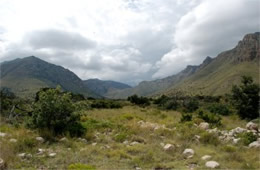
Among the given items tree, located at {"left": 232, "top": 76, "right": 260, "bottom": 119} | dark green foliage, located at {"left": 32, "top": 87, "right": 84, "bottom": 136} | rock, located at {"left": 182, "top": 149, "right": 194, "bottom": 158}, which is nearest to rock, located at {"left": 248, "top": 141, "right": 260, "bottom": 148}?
rock, located at {"left": 182, "top": 149, "right": 194, "bottom": 158}

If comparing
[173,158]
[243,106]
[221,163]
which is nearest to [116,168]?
[173,158]

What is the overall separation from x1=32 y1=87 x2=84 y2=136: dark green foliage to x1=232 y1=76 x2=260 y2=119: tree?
46.4 ft

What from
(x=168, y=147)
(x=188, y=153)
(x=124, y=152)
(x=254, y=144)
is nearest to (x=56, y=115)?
(x=124, y=152)

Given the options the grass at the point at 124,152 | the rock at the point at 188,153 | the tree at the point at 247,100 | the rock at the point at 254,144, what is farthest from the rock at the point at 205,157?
the tree at the point at 247,100

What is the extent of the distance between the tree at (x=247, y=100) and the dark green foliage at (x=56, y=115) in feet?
46.4

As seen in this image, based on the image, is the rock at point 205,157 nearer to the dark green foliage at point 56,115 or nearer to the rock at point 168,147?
the rock at point 168,147

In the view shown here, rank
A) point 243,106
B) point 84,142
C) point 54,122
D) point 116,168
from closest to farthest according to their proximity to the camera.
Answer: point 116,168
point 84,142
point 54,122
point 243,106

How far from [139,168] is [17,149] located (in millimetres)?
4282

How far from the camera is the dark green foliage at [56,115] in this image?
10.9 m

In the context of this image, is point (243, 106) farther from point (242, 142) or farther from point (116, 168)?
point (116, 168)

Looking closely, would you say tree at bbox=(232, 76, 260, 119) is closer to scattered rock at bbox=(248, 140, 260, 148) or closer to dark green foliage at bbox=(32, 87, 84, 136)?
scattered rock at bbox=(248, 140, 260, 148)

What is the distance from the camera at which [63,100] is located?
38.2 ft

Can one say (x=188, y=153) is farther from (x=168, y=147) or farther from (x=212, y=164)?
(x=212, y=164)

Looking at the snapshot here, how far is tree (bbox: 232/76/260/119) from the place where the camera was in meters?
19.3
